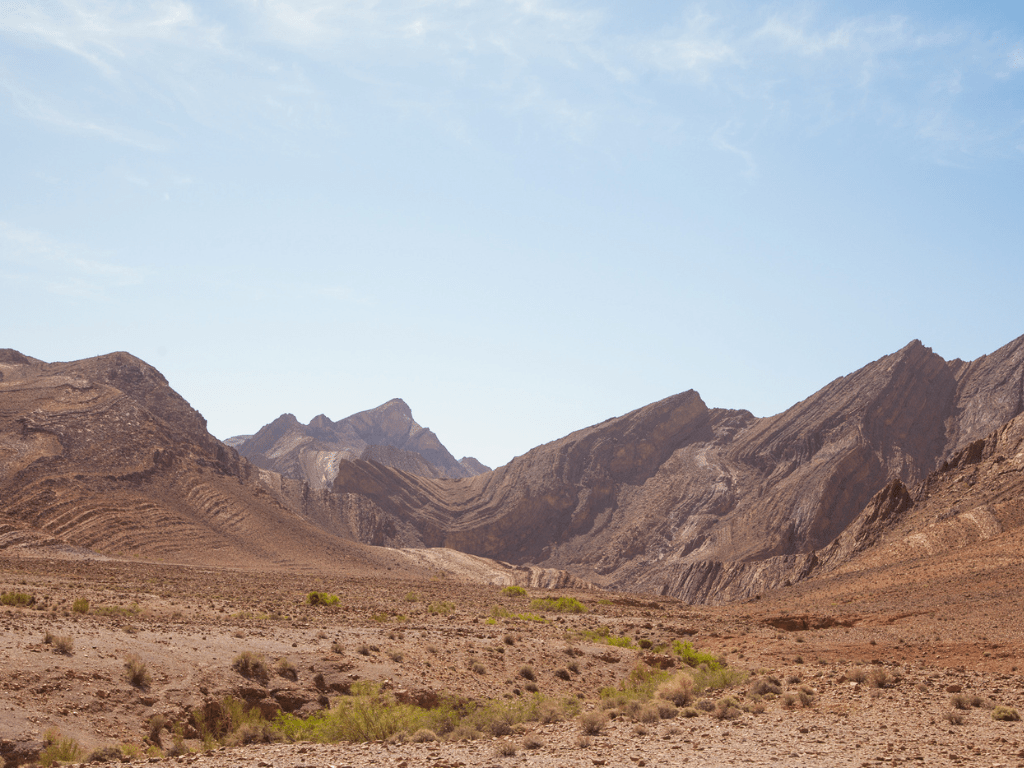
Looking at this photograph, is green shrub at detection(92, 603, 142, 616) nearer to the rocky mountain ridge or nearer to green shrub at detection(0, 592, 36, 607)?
green shrub at detection(0, 592, 36, 607)

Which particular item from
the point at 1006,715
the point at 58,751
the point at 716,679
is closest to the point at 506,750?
the point at 58,751

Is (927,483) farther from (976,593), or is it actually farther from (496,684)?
(496,684)

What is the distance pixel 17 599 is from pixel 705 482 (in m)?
A: 79.3

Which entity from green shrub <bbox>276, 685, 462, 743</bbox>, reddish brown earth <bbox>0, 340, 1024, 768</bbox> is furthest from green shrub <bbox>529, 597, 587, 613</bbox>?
green shrub <bbox>276, 685, 462, 743</bbox>

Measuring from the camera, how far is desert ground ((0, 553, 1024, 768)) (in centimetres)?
1244

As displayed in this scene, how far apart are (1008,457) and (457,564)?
150ft

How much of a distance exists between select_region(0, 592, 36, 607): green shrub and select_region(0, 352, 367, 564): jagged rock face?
25374 millimetres

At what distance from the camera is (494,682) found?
19.3m

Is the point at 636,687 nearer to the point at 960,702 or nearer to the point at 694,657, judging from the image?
the point at 694,657

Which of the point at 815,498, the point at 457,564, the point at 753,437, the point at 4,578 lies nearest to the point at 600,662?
the point at 4,578

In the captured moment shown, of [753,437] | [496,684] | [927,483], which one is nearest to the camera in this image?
[496,684]

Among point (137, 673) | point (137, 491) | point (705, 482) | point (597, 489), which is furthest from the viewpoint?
point (597, 489)

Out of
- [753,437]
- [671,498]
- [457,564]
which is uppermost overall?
[753,437]

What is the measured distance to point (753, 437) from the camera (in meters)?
99.9
